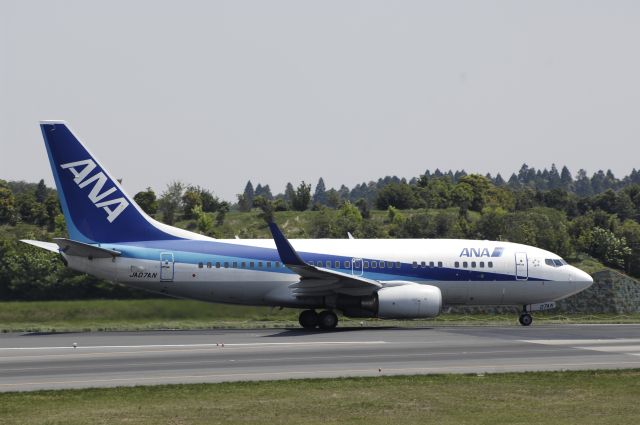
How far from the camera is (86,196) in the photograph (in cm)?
4094

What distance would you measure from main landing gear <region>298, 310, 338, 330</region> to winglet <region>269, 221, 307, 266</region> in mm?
3486

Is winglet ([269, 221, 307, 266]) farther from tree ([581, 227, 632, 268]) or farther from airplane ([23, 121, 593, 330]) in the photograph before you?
tree ([581, 227, 632, 268])

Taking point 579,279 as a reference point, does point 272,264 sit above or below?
above

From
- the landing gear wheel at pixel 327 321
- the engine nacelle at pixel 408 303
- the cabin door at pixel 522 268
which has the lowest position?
the landing gear wheel at pixel 327 321

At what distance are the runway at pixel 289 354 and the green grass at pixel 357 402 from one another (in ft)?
5.97

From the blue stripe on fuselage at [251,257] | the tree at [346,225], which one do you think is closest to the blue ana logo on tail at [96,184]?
the blue stripe on fuselage at [251,257]

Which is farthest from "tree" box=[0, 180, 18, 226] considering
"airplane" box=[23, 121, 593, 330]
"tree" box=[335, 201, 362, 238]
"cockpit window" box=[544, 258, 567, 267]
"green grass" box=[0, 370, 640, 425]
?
"green grass" box=[0, 370, 640, 425]

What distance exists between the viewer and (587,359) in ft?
97.2

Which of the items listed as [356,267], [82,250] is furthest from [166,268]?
[356,267]

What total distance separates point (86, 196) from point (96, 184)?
2.18 feet

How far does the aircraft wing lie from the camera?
127 feet

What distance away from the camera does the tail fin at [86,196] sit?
4067 cm

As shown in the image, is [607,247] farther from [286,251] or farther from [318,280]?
[286,251]

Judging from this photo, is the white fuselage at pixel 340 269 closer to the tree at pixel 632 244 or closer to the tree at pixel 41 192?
the tree at pixel 632 244
